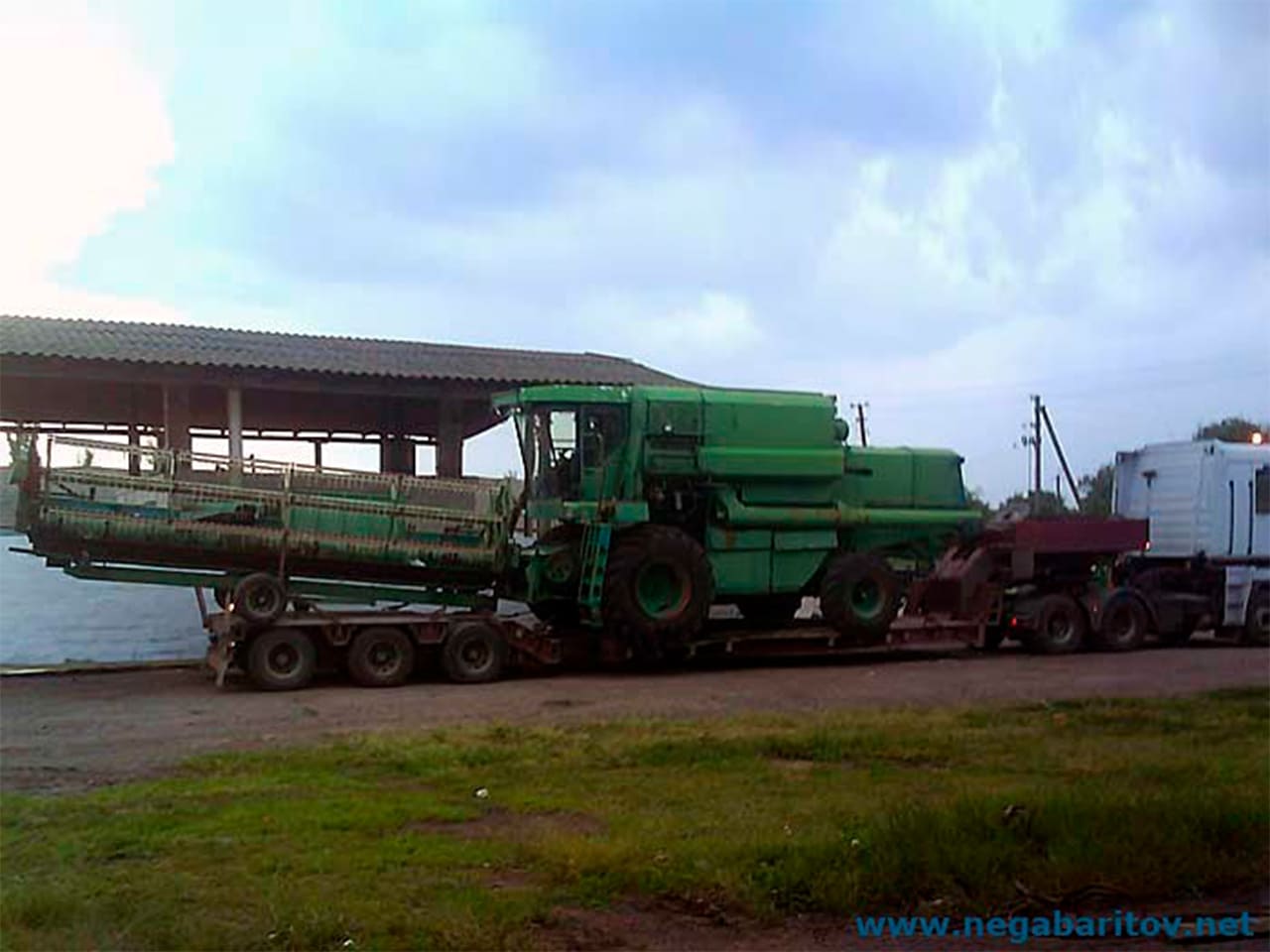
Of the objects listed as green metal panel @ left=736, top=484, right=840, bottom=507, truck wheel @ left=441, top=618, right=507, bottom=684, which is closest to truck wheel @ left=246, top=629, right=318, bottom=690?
truck wheel @ left=441, top=618, right=507, bottom=684

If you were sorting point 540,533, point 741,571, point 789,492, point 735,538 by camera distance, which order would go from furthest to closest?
point 789,492
point 741,571
point 735,538
point 540,533

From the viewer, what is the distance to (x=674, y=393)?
17641mm

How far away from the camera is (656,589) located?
682 inches

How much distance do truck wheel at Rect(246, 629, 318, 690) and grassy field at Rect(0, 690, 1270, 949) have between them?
525 cm

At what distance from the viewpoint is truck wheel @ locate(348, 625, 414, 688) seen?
16.0 metres

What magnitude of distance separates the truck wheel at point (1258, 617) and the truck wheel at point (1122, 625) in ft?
6.38

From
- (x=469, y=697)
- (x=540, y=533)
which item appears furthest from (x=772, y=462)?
(x=469, y=697)

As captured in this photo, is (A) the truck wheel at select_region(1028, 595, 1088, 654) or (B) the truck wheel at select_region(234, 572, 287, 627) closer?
(B) the truck wheel at select_region(234, 572, 287, 627)

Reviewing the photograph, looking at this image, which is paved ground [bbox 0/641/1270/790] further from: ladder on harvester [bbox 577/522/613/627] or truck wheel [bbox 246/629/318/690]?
ladder on harvester [bbox 577/522/613/627]

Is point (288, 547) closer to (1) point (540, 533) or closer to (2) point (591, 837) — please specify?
(1) point (540, 533)

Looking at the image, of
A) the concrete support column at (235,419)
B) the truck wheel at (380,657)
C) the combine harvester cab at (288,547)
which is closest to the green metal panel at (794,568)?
the combine harvester cab at (288,547)

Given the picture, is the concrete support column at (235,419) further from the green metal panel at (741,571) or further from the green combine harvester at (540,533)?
the green metal panel at (741,571)

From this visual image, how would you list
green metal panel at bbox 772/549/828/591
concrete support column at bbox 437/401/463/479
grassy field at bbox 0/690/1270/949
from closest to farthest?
1. grassy field at bbox 0/690/1270/949
2. green metal panel at bbox 772/549/828/591
3. concrete support column at bbox 437/401/463/479

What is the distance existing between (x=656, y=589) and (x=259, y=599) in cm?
494
